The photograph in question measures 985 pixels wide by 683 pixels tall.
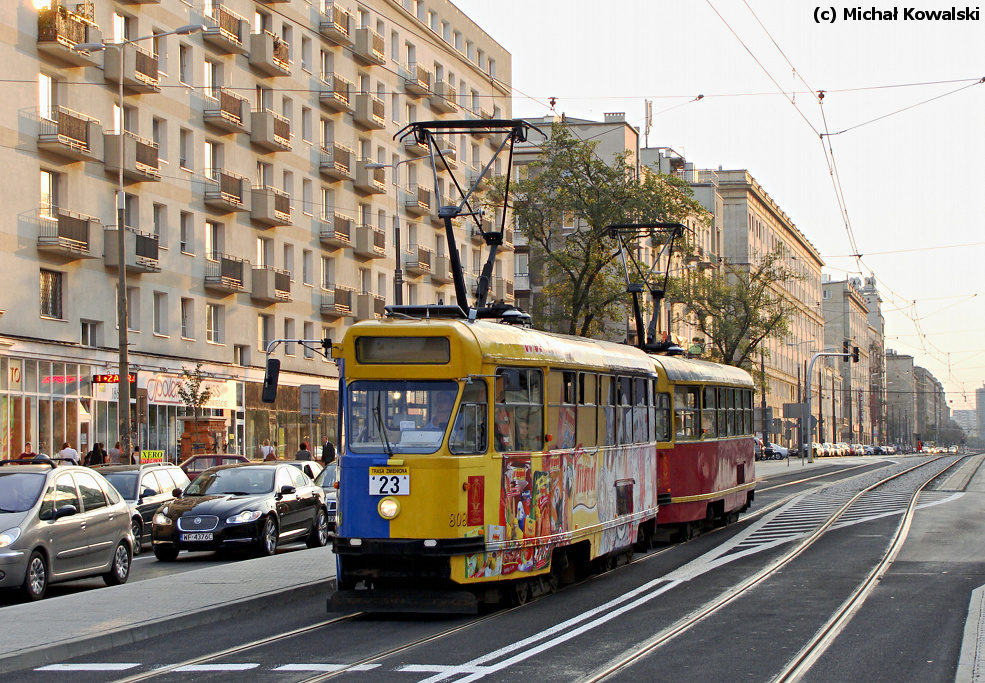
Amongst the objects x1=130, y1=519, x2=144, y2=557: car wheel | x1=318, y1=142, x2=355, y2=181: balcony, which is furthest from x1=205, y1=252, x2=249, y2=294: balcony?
x1=130, y1=519, x2=144, y2=557: car wheel

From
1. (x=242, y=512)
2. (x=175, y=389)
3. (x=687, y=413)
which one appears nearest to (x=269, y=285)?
(x=175, y=389)

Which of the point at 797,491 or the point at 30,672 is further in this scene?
the point at 797,491

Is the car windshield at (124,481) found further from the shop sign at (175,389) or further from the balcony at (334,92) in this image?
the balcony at (334,92)

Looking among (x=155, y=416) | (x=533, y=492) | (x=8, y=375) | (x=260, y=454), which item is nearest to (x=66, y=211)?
(x=8, y=375)

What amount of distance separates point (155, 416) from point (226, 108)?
10901 millimetres

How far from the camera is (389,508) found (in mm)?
12695

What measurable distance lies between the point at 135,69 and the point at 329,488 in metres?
19.9

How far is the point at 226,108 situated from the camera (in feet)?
148

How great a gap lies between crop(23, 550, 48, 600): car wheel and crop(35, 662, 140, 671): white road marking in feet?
15.1

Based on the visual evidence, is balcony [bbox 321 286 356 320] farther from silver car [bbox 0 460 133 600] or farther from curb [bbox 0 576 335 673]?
curb [bbox 0 576 335 673]

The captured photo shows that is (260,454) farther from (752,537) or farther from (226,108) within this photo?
(752,537)

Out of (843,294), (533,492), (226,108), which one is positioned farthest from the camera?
(843,294)

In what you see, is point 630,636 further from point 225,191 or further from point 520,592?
point 225,191

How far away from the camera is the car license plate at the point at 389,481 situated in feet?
41.6
